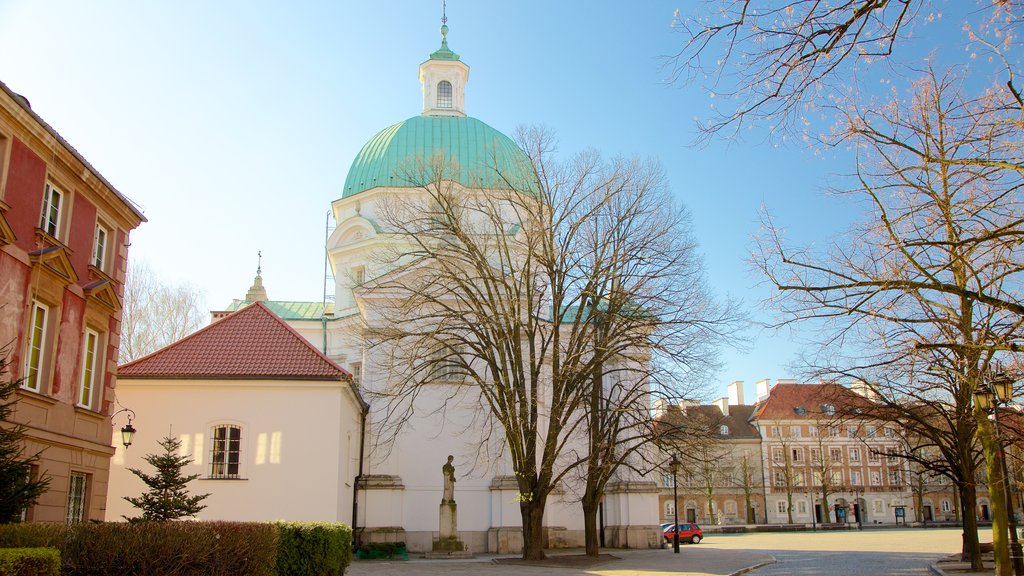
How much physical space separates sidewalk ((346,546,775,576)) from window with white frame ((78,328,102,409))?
307 inches

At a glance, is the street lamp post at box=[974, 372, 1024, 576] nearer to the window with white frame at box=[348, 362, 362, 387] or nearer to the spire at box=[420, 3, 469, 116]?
the window with white frame at box=[348, 362, 362, 387]

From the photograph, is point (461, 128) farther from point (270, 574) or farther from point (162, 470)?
point (270, 574)

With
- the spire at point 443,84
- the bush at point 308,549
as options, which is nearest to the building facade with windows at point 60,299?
the bush at point 308,549

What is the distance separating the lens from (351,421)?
29.8m

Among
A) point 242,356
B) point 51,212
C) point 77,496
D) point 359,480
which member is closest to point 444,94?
point 359,480

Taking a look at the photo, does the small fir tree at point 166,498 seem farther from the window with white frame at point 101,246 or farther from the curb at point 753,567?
the curb at point 753,567

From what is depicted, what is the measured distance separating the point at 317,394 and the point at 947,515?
7586 cm

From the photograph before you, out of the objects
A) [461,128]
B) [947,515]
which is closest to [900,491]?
[947,515]

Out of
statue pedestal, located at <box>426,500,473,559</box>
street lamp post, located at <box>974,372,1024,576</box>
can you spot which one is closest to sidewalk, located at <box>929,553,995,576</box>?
street lamp post, located at <box>974,372,1024,576</box>

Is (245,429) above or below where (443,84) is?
below

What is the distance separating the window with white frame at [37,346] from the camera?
15.8 metres

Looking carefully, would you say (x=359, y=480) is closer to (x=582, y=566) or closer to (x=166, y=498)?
(x=582, y=566)

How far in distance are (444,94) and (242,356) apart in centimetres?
2223

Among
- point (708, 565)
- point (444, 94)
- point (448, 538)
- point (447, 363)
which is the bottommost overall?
point (708, 565)
